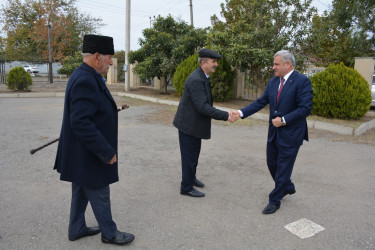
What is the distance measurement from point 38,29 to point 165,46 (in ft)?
75.4

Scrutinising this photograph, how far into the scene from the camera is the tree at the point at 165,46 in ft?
50.9

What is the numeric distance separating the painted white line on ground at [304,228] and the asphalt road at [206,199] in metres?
0.07

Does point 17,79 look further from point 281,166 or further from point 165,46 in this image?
point 281,166

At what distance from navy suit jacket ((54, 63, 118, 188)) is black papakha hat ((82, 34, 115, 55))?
148 millimetres

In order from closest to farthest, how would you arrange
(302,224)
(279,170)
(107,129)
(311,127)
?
(107,129), (302,224), (279,170), (311,127)

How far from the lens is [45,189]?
443 cm

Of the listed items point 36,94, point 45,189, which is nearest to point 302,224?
point 45,189

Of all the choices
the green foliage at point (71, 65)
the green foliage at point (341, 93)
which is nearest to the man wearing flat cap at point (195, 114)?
the green foliage at point (341, 93)

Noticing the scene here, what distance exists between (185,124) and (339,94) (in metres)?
7.06

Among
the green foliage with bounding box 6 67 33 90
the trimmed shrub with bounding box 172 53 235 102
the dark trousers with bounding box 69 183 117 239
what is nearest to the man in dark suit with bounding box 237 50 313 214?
→ the dark trousers with bounding box 69 183 117 239

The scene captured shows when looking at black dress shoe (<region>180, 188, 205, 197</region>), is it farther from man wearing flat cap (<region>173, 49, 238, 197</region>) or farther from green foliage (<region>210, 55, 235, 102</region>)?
green foliage (<region>210, 55, 235, 102</region>)

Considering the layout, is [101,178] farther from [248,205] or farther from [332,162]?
[332,162]

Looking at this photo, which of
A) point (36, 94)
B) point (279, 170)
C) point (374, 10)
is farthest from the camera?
point (374, 10)

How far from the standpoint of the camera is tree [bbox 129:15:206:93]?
1552 cm
